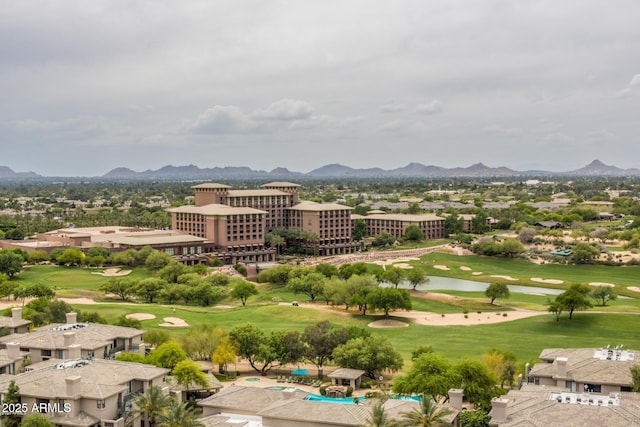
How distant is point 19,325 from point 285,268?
5803 cm

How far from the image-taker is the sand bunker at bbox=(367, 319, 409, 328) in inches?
3284

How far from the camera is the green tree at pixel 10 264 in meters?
113

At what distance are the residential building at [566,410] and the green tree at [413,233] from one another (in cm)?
13283


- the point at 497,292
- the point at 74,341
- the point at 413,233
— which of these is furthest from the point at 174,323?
the point at 413,233

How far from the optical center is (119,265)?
422ft

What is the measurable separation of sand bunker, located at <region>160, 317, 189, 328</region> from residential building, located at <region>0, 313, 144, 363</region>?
19.0 meters

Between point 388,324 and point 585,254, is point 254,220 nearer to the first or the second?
point 585,254

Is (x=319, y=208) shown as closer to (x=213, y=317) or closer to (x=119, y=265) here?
(x=119, y=265)

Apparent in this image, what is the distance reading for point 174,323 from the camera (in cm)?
7944

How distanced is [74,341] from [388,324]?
41233 millimetres

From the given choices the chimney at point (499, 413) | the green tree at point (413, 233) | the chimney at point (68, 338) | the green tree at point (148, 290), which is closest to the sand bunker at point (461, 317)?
the green tree at point (148, 290)

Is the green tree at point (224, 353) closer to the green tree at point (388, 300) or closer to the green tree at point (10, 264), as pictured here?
the green tree at point (388, 300)

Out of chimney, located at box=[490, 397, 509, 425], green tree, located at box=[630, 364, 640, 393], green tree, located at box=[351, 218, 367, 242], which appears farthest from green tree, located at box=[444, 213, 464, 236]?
chimney, located at box=[490, 397, 509, 425]

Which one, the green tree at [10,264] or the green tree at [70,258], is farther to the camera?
the green tree at [70,258]
